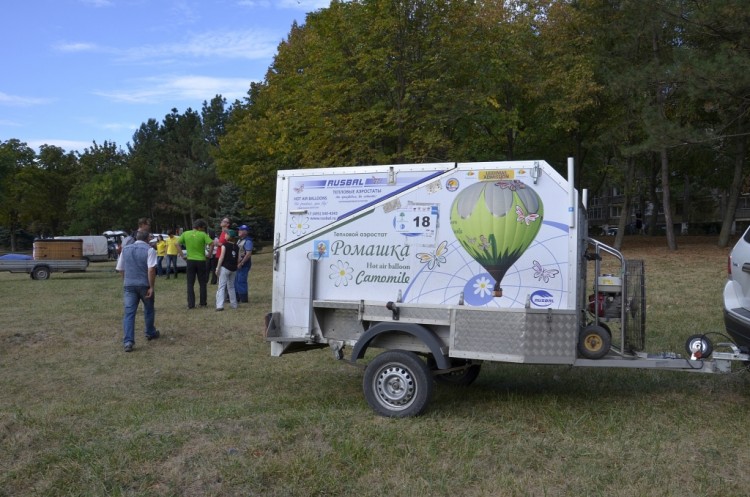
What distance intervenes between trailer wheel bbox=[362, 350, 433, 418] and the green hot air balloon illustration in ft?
3.23

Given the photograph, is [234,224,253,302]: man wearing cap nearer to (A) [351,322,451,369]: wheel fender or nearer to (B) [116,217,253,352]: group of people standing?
(B) [116,217,253,352]: group of people standing

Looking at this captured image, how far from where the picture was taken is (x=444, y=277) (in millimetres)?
6562

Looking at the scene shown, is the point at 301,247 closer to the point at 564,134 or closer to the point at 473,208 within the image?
the point at 473,208

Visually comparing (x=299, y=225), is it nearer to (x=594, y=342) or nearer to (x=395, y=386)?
(x=395, y=386)

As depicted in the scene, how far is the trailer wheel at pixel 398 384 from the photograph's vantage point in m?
6.43

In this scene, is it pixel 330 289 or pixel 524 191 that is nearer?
pixel 524 191

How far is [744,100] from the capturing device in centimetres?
2072

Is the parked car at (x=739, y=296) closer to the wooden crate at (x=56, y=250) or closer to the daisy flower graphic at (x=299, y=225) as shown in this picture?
the daisy flower graphic at (x=299, y=225)

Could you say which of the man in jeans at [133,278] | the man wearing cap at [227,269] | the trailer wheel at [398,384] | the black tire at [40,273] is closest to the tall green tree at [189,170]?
the black tire at [40,273]

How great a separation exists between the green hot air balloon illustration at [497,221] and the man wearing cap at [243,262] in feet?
31.2

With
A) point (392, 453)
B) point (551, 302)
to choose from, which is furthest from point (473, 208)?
point (392, 453)

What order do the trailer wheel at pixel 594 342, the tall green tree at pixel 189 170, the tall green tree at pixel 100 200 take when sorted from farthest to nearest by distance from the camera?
1. the tall green tree at pixel 189 170
2. the tall green tree at pixel 100 200
3. the trailer wheel at pixel 594 342

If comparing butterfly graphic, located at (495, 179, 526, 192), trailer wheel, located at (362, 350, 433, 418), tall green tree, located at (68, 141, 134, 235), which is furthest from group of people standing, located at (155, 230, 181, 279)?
tall green tree, located at (68, 141, 134, 235)

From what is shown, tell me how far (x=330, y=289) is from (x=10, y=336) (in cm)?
707
